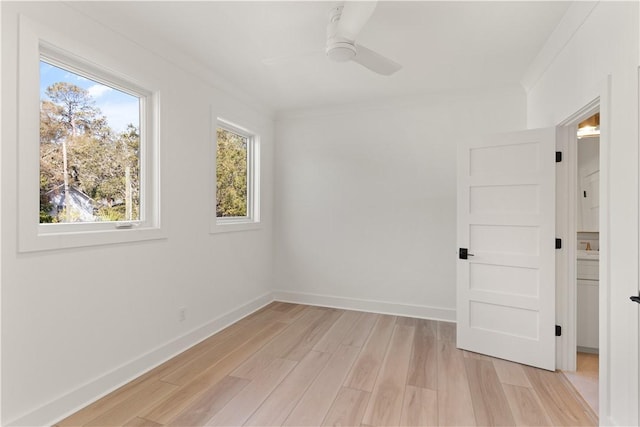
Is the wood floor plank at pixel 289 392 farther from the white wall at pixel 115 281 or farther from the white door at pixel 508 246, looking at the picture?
the white door at pixel 508 246

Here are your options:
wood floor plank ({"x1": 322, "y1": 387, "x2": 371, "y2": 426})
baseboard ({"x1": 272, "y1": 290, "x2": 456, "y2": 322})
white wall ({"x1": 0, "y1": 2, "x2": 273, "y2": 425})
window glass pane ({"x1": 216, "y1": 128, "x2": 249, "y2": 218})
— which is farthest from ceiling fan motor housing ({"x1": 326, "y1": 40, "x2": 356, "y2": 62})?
baseboard ({"x1": 272, "y1": 290, "x2": 456, "y2": 322})

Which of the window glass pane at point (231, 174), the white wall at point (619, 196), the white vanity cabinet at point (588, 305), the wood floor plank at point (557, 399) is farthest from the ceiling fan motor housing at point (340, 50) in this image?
the white vanity cabinet at point (588, 305)

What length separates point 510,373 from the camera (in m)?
2.39

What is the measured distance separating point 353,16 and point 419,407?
7.91 ft

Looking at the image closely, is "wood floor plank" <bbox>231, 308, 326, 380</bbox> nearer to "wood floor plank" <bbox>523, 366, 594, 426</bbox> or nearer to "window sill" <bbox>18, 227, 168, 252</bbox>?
"window sill" <bbox>18, 227, 168, 252</bbox>

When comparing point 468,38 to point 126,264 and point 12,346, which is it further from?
point 12,346

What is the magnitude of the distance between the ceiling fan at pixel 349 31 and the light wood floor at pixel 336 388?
2.22 m

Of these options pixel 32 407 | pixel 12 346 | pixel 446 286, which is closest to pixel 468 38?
pixel 446 286

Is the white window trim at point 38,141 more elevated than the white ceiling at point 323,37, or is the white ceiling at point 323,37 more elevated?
the white ceiling at point 323,37

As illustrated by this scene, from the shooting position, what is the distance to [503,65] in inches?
111

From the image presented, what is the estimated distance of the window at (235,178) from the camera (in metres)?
3.36

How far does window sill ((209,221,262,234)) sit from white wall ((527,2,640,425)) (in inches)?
118

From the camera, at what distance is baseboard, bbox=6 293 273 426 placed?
1.74 meters

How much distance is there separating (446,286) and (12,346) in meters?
3.63
